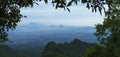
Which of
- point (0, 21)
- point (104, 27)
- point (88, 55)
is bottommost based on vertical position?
point (88, 55)

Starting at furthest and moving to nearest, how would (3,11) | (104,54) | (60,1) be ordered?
Result: (104,54) → (3,11) → (60,1)

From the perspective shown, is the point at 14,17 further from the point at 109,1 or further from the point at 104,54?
the point at 104,54

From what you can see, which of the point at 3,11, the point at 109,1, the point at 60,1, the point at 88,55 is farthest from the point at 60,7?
the point at 88,55

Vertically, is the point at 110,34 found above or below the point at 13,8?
below

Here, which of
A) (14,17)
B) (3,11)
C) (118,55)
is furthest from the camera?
(118,55)

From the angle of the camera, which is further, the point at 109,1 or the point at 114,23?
the point at 114,23

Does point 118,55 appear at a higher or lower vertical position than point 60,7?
lower

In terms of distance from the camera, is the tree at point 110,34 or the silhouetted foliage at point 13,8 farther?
the tree at point 110,34

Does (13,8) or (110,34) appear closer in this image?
(13,8)

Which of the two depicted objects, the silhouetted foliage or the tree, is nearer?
the silhouetted foliage

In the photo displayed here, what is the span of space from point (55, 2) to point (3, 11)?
244 centimetres

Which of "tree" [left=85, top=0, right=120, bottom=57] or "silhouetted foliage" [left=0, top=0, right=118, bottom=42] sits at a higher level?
"silhouetted foliage" [left=0, top=0, right=118, bottom=42]

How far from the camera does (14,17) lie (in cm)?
1684

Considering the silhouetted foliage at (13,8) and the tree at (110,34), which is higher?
the silhouetted foliage at (13,8)
